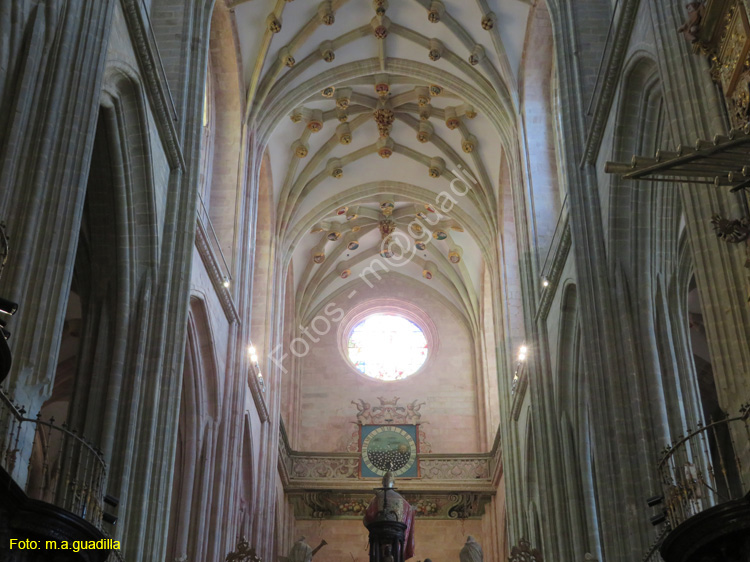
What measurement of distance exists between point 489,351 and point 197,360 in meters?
11.7

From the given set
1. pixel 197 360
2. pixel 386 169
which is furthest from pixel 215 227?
pixel 386 169

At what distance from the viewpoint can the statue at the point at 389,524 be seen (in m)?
13.6

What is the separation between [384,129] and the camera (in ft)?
74.4

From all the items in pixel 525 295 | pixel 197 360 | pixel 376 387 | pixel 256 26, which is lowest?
pixel 197 360

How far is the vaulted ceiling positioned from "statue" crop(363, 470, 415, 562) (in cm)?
764

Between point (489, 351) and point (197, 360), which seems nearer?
point (197, 360)

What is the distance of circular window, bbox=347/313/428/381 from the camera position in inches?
1069

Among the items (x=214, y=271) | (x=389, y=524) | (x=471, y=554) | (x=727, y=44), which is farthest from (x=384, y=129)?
(x=727, y=44)

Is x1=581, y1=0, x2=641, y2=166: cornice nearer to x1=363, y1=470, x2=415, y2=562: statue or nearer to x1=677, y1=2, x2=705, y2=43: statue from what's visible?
x1=677, y1=2, x2=705, y2=43: statue

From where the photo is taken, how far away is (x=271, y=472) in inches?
822

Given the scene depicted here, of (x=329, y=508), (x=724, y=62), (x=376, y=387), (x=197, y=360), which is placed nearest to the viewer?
(x=724, y=62)

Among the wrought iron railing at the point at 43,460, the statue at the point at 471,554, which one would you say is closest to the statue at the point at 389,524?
the statue at the point at 471,554

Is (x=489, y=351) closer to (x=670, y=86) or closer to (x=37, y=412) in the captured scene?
(x=670, y=86)

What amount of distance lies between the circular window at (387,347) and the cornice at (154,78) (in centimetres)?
1456
